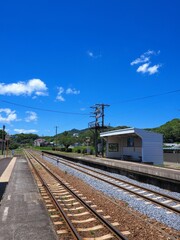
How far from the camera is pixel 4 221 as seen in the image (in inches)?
337

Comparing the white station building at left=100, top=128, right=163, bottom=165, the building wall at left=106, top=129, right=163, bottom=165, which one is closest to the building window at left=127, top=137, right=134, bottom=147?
the white station building at left=100, top=128, right=163, bottom=165

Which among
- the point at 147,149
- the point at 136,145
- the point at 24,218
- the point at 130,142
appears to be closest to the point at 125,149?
the point at 130,142

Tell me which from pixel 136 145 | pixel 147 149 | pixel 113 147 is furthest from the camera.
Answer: pixel 113 147

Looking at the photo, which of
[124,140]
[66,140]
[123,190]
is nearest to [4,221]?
[123,190]

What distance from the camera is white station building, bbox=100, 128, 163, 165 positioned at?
122 feet

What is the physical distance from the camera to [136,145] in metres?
42.1

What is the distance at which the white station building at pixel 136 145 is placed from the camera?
37062mm

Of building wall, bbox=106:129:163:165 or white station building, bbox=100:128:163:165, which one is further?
white station building, bbox=100:128:163:165

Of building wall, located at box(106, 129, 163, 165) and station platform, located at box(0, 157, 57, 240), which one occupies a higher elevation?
building wall, located at box(106, 129, 163, 165)

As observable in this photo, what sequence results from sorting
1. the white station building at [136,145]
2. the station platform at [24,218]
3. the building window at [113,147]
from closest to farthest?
the station platform at [24,218]
the white station building at [136,145]
the building window at [113,147]

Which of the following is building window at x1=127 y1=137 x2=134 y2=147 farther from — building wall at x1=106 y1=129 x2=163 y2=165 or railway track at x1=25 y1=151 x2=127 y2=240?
railway track at x1=25 y1=151 x2=127 y2=240

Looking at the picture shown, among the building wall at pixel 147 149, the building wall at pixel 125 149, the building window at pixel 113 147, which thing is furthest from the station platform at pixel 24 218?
the building window at pixel 113 147

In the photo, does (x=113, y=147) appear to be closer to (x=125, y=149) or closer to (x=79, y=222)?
(x=125, y=149)

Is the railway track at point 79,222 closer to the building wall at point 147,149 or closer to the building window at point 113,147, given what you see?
the building wall at point 147,149
